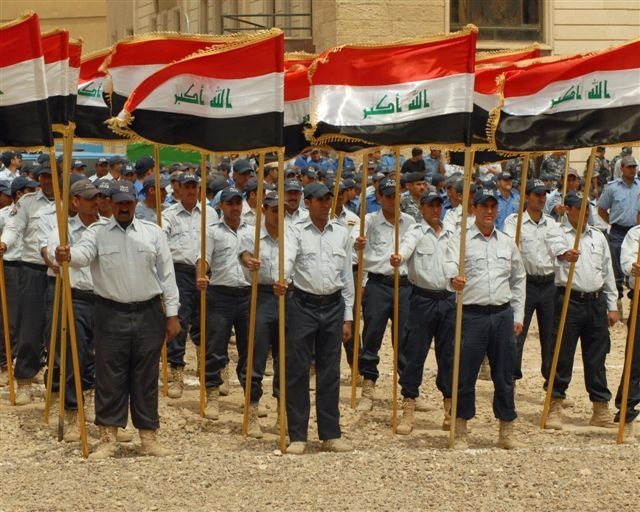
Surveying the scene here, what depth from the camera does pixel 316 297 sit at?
13.2m

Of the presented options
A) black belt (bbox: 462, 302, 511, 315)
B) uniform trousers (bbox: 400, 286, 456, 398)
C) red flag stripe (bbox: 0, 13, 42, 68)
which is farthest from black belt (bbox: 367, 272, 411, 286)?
red flag stripe (bbox: 0, 13, 42, 68)

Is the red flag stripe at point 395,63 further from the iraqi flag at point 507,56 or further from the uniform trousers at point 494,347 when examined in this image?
the iraqi flag at point 507,56

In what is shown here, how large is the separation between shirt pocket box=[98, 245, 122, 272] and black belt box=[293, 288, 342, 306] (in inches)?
62.1

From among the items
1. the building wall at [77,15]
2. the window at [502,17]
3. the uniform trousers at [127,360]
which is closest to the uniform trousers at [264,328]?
the uniform trousers at [127,360]

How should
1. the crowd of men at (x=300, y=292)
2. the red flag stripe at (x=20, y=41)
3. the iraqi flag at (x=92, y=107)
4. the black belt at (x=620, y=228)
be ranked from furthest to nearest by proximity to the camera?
1. the black belt at (x=620, y=228)
2. the iraqi flag at (x=92, y=107)
3. the crowd of men at (x=300, y=292)
4. the red flag stripe at (x=20, y=41)

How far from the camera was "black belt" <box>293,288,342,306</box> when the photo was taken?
13.2 m

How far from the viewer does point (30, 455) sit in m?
13.1

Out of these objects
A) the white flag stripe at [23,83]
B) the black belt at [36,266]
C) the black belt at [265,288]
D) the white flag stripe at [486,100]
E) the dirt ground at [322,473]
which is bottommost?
the dirt ground at [322,473]

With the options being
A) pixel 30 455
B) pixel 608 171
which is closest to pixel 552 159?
pixel 608 171

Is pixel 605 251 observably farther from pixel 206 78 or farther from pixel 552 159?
pixel 552 159

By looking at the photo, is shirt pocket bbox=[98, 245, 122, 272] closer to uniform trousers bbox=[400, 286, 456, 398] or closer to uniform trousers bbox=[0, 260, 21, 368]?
uniform trousers bbox=[400, 286, 456, 398]

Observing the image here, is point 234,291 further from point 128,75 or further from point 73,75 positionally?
point 73,75

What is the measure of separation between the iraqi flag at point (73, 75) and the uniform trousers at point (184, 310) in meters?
3.23

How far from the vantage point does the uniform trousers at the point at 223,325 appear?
15.1m
